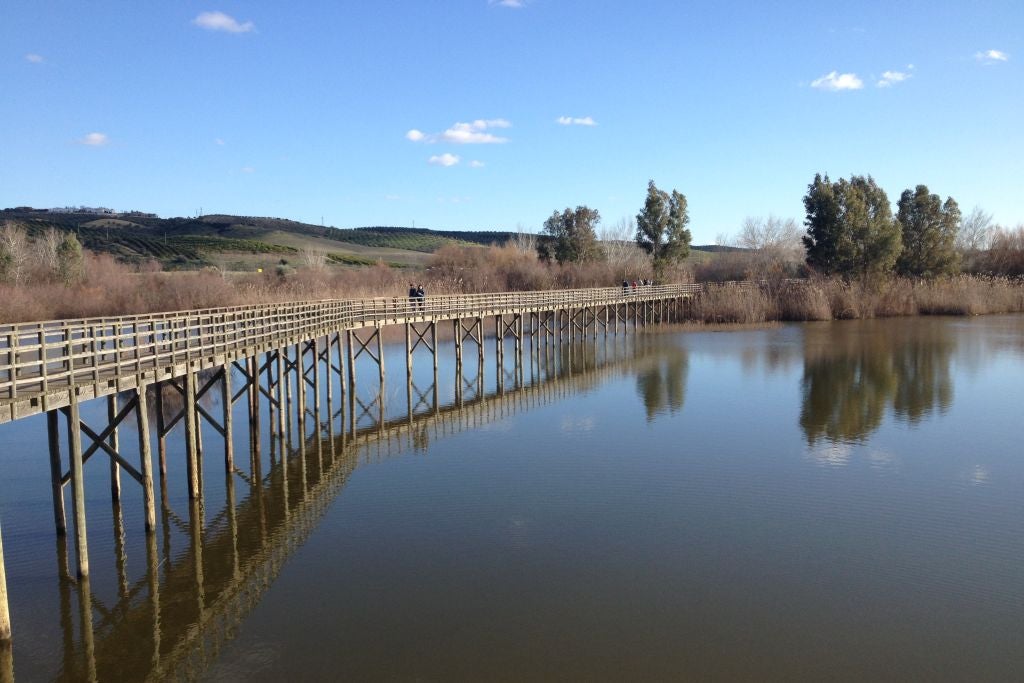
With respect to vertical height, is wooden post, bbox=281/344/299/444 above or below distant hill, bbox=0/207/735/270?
below

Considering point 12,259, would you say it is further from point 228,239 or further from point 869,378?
point 228,239

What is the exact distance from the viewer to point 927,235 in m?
56.4

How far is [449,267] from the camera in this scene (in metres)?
67.8

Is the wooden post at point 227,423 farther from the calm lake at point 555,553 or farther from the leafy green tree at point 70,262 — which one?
the leafy green tree at point 70,262

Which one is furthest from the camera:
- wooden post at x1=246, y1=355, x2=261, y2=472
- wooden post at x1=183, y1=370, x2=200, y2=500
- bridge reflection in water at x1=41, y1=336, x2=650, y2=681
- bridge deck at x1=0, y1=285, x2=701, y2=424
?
wooden post at x1=246, y1=355, x2=261, y2=472

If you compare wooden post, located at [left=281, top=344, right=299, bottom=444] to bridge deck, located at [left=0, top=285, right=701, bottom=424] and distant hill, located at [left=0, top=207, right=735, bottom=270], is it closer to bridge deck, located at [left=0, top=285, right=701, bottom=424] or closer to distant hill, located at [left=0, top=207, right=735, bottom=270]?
bridge deck, located at [left=0, top=285, right=701, bottom=424]

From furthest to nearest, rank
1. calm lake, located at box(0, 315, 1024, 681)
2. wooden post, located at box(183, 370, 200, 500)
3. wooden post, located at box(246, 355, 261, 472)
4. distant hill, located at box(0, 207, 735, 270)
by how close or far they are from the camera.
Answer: distant hill, located at box(0, 207, 735, 270) → wooden post, located at box(246, 355, 261, 472) → wooden post, located at box(183, 370, 200, 500) → calm lake, located at box(0, 315, 1024, 681)

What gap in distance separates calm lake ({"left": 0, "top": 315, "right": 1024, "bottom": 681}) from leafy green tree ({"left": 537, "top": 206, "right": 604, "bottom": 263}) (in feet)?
142

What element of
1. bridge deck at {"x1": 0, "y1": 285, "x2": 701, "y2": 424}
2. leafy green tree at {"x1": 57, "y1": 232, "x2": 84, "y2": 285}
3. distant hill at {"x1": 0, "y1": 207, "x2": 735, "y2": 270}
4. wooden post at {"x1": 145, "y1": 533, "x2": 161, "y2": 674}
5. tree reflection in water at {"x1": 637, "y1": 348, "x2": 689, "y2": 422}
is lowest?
wooden post at {"x1": 145, "y1": 533, "x2": 161, "y2": 674}

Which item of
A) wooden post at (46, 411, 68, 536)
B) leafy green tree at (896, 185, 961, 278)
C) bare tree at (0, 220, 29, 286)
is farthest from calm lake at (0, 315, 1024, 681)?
leafy green tree at (896, 185, 961, 278)

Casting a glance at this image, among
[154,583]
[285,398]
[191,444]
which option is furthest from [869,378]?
[154,583]

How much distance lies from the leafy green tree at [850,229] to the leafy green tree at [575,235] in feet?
53.4

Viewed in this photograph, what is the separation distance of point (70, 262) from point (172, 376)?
42786mm

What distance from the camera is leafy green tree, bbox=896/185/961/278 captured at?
56438mm
